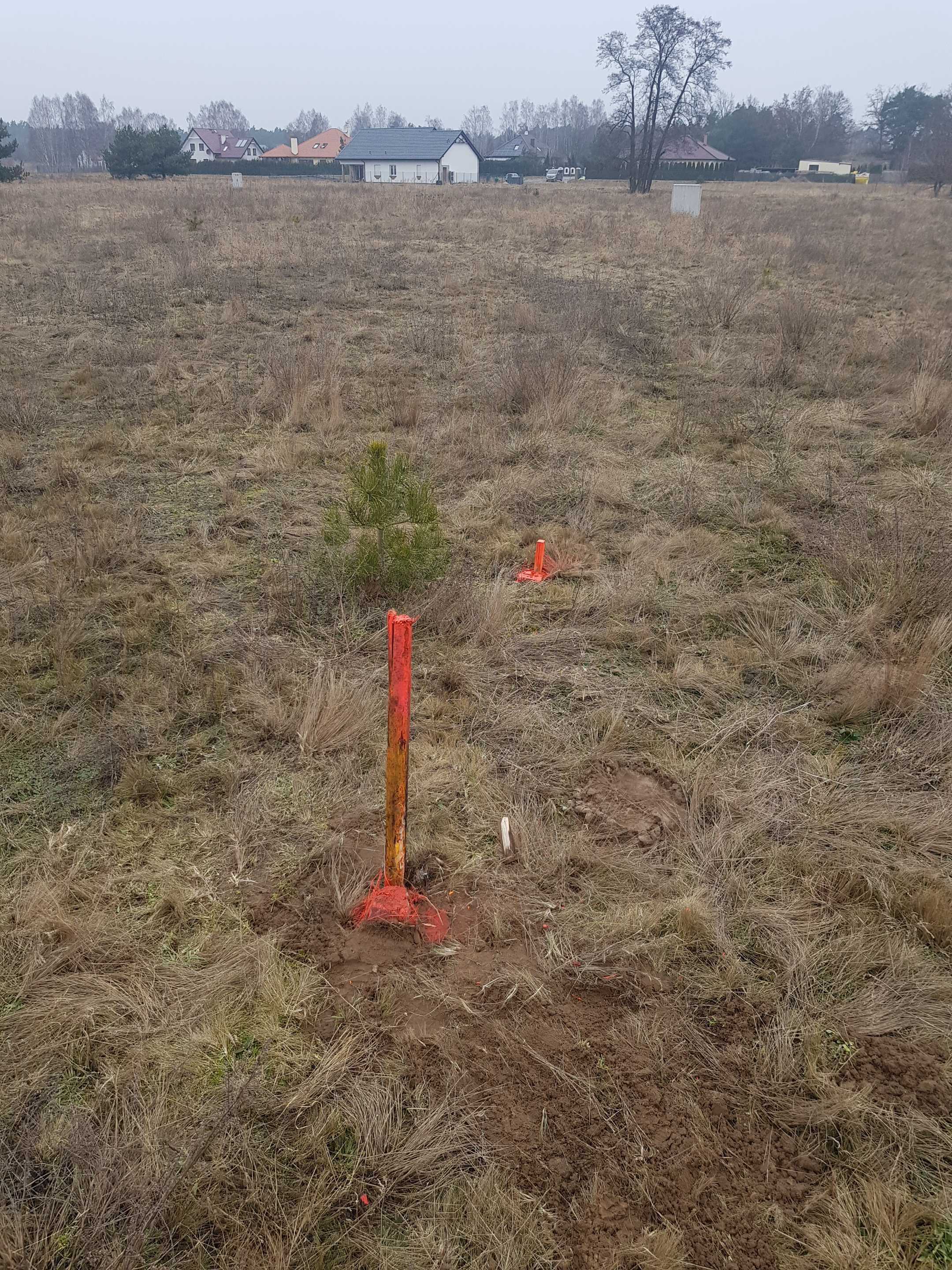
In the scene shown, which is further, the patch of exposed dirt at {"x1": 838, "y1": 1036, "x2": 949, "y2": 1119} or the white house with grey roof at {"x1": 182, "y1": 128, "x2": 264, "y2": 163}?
the white house with grey roof at {"x1": 182, "y1": 128, "x2": 264, "y2": 163}

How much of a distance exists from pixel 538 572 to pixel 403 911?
2670mm

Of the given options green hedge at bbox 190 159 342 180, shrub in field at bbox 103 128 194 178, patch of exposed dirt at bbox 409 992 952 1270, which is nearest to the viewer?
patch of exposed dirt at bbox 409 992 952 1270

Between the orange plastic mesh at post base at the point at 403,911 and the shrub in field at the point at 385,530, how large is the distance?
2.01 m

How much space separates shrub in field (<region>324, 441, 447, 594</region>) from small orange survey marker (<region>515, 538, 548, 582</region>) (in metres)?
0.50

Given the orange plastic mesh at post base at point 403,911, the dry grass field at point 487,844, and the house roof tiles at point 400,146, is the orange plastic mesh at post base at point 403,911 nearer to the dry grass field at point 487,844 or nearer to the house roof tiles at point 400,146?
the dry grass field at point 487,844

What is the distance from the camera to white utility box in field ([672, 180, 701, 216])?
21.8 metres

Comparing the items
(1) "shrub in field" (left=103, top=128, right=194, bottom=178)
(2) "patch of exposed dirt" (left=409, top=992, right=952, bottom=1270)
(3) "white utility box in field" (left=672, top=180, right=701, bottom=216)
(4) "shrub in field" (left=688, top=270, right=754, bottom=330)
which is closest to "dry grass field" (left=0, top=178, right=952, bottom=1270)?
(2) "patch of exposed dirt" (left=409, top=992, right=952, bottom=1270)

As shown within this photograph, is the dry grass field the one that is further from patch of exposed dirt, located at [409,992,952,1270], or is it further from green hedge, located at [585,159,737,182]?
green hedge, located at [585,159,737,182]

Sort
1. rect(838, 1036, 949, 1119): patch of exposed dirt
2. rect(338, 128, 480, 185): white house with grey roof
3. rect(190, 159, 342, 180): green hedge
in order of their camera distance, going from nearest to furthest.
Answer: rect(838, 1036, 949, 1119): patch of exposed dirt < rect(190, 159, 342, 180): green hedge < rect(338, 128, 480, 185): white house with grey roof

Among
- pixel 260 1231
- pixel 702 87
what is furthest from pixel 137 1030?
pixel 702 87

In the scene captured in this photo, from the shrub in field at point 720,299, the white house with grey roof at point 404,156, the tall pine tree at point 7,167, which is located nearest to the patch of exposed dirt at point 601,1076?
the shrub in field at point 720,299

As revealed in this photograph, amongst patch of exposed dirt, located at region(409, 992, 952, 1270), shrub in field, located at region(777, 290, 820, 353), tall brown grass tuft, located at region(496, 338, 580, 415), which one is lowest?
patch of exposed dirt, located at region(409, 992, 952, 1270)

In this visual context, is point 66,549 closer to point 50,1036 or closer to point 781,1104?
point 50,1036

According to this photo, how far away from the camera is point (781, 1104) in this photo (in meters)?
1.99
